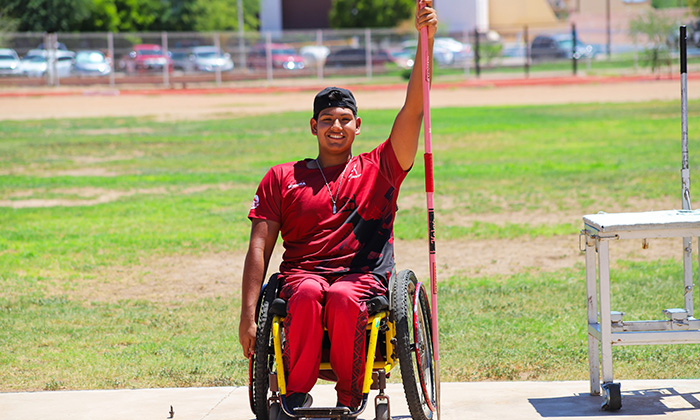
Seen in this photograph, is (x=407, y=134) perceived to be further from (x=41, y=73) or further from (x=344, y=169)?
(x=41, y=73)

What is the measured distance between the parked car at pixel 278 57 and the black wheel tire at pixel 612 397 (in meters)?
43.4

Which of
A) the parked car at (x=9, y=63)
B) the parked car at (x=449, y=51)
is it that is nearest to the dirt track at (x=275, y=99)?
the parked car at (x=9, y=63)

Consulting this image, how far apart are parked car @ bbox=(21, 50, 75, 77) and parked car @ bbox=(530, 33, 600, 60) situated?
2383 centimetres

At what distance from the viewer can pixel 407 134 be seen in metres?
4.17

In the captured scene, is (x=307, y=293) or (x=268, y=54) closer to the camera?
(x=307, y=293)

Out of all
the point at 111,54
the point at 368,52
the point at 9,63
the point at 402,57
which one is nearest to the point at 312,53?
the point at 368,52

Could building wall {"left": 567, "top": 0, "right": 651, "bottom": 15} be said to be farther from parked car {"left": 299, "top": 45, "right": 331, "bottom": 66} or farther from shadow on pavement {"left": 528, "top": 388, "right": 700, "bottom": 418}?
shadow on pavement {"left": 528, "top": 388, "right": 700, "bottom": 418}

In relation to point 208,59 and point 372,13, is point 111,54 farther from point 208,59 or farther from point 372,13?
point 372,13

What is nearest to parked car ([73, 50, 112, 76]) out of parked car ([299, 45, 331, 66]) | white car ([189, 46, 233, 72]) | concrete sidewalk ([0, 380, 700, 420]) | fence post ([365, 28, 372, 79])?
white car ([189, 46, 233, 72])

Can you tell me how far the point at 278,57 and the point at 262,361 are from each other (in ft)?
146

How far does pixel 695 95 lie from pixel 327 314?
88.9 ft

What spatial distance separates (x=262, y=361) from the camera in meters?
3.89

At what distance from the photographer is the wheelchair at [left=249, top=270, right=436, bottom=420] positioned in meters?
3.76

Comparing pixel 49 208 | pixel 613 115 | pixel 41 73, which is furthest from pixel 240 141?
pixel 41 73
